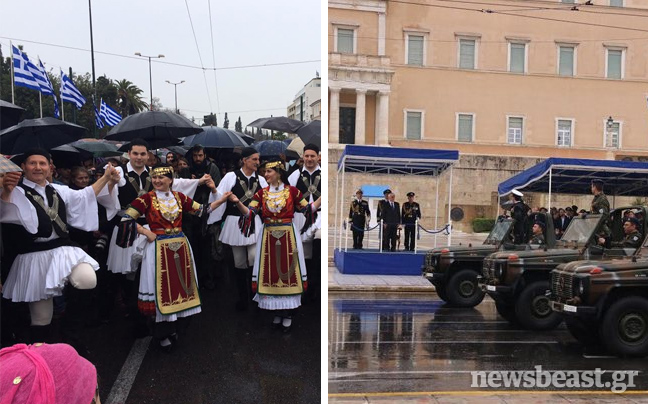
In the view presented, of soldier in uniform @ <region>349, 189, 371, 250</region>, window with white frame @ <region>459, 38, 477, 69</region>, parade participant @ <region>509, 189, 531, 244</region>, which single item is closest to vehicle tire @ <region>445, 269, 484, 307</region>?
parade participant @ <region>509, 189, 531, 244</region>

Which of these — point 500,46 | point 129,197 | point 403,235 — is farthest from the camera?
point 500,46

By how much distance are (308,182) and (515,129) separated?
36.5ft

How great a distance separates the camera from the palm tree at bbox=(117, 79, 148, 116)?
195cm

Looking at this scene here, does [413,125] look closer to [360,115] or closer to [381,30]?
[360,115]

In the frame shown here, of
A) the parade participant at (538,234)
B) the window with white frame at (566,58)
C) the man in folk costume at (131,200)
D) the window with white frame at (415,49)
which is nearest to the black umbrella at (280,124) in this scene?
the man in folk costume at (131,200)

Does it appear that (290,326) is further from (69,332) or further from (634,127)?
(634,127)

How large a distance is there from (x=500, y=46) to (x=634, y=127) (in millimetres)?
3019

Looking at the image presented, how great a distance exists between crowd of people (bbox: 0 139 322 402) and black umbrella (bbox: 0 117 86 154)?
0.15 feet

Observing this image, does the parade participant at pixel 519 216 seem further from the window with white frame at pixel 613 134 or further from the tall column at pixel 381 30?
the window with white frame at pixel 613 134

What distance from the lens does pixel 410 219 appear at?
28.8 feet

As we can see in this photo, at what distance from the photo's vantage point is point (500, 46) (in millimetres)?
10352

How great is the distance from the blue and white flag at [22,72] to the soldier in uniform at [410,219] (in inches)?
284

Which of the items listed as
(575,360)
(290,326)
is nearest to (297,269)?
(290,326)

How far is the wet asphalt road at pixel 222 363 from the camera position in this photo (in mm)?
1969
